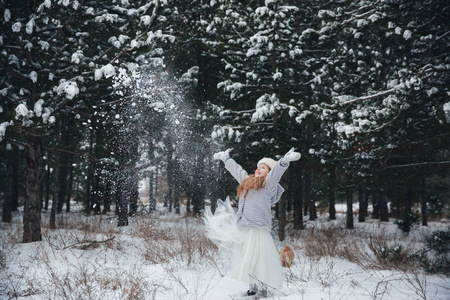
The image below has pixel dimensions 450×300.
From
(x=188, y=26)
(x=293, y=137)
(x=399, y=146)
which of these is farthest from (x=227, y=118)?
(x=399, y=146)

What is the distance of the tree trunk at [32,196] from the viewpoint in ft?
23.0

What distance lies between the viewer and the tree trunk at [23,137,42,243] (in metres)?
7.01

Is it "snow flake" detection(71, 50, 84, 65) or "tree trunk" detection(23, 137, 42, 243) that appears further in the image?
"tree trunk" detection(23, 137, 42, 243)

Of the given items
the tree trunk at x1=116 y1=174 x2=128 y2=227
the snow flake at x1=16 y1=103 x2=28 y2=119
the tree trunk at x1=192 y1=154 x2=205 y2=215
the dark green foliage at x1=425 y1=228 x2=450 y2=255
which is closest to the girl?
the snow flake at x1=16 y1=103 x2=28 y2=119

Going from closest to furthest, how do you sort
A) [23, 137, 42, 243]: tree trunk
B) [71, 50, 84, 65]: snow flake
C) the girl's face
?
the girl's face, [71, 50, 84, 65]: snow flake, [23, 137, 42, 243]: tree trunk

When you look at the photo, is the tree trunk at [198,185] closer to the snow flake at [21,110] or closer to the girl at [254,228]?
the snow flake at [21,110]

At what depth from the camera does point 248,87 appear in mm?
8945

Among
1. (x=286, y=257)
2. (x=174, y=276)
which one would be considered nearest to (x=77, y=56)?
(x=174, y=276)

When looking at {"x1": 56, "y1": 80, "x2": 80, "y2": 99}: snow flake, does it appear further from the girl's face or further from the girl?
the girl's face

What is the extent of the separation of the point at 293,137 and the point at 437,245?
4.66 m

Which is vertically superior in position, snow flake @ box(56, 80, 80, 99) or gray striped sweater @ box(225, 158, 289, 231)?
snow flake @ box(56, 80, 80, 99)

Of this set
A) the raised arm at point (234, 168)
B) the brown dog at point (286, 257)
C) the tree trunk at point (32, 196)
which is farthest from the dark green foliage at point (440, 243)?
the tree trunk at point (32, 196)

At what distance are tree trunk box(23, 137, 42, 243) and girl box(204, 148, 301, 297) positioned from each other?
5303 mm

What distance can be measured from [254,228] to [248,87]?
19.4ft
